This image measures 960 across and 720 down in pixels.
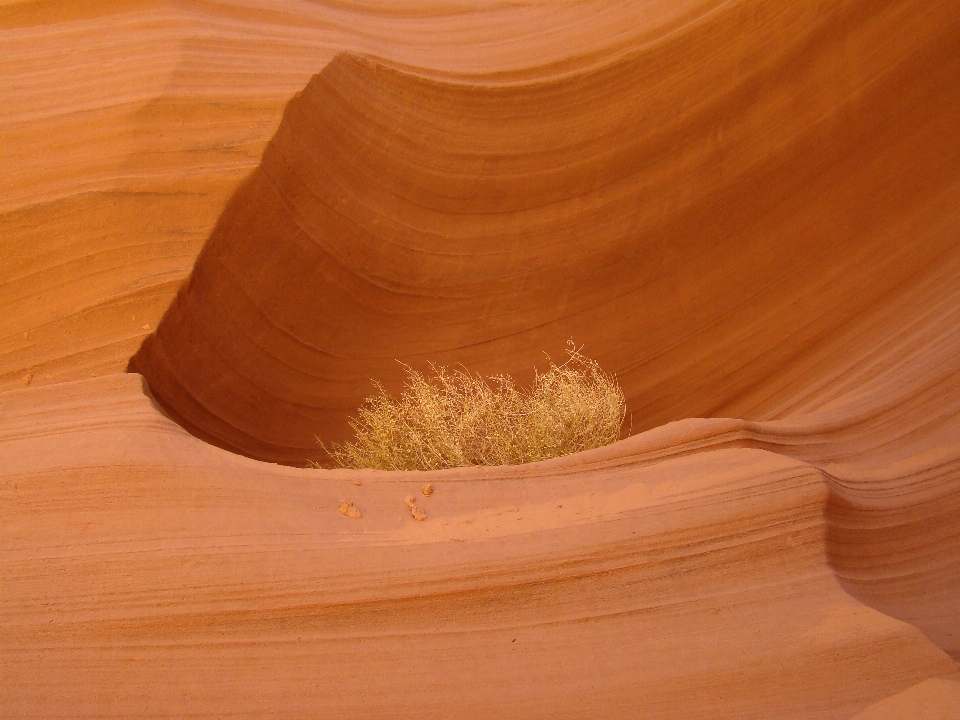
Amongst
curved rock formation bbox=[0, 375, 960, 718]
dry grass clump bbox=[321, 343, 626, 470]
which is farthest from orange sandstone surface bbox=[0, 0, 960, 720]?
dry grass clump bbox=[321, 343, 626, 470]

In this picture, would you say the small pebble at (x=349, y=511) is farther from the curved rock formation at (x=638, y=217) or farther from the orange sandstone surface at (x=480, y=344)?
the curved rock formation at (x=638, y=217)

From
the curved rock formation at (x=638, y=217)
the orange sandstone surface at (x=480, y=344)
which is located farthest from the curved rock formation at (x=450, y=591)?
the curved rock formation at (x=638, y=217)

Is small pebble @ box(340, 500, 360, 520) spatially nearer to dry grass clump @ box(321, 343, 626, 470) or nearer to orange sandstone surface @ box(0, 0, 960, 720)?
orange sandstone surface @ box(0, 0, 960, 720)

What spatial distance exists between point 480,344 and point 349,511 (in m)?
2.25

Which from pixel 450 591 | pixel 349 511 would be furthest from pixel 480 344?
pixel 450 591

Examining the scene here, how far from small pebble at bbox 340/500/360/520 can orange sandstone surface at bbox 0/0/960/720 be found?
3cm

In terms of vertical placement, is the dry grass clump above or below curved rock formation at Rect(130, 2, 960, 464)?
below

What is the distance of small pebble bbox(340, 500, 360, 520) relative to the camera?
2896 millimetres

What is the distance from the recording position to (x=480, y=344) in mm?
5043

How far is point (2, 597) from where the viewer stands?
2.70 m

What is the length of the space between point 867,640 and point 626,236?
299 cm

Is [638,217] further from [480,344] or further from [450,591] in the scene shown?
[450,591]

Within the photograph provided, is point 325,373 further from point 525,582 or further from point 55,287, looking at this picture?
point 525,582

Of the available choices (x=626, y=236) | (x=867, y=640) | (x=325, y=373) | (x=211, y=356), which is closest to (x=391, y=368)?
(x=325, y=373)
